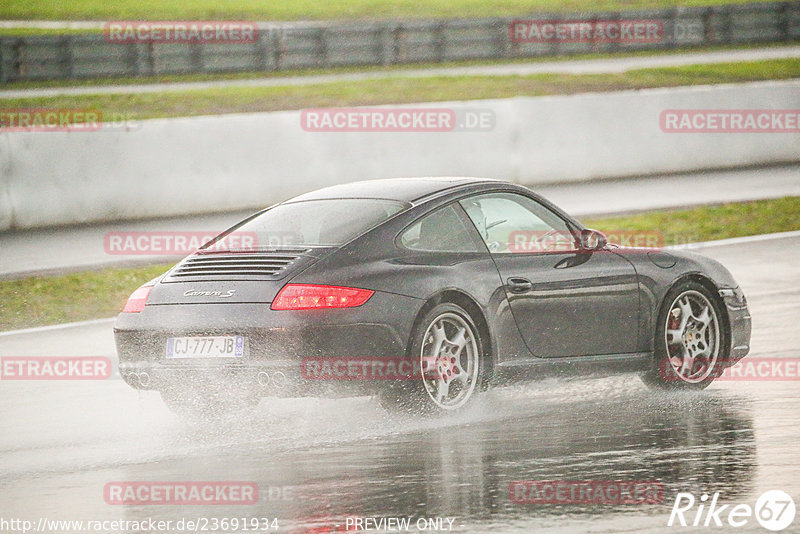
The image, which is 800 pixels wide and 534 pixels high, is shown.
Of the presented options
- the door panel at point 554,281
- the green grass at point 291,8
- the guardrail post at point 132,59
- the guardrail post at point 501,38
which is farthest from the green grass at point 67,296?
the green grass at point 291,8

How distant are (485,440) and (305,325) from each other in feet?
3.64

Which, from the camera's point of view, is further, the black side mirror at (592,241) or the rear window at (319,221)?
the black side mirror at (592,241)

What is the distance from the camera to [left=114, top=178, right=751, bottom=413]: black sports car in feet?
26.3

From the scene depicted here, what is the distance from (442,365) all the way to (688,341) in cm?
195

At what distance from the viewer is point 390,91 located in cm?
2817

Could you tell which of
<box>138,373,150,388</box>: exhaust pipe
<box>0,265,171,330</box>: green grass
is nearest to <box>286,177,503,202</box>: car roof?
<box>138,373,150,388</box>: exhaust pipe

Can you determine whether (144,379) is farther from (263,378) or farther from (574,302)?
(574,302)

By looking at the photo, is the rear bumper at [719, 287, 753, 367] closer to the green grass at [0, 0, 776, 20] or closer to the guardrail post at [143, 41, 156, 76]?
the guardrail post at [143, 41, 156, 76]

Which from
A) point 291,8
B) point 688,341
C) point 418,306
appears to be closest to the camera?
point 418,306

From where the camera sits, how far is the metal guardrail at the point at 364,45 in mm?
31281

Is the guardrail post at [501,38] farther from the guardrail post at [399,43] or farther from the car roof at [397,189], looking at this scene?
the car roof at [397,189]

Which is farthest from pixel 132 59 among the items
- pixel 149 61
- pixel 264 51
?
pixel 264 51

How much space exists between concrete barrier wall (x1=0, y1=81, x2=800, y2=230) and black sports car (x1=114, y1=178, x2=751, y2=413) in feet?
32.7

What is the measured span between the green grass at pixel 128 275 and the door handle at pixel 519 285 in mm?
5763
